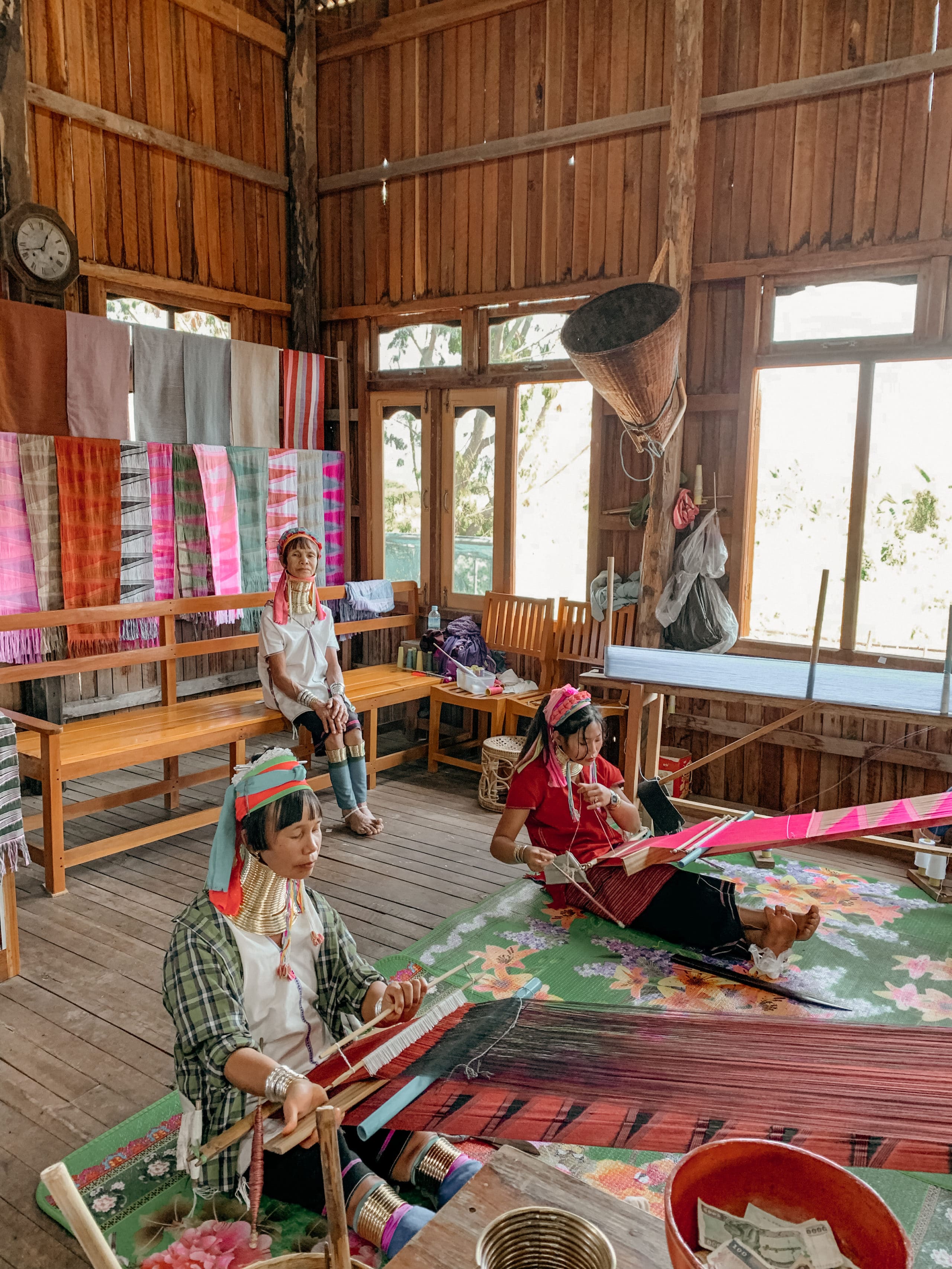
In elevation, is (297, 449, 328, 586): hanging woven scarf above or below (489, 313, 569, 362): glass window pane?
below

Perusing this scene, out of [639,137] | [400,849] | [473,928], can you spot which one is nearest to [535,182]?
[639,137]

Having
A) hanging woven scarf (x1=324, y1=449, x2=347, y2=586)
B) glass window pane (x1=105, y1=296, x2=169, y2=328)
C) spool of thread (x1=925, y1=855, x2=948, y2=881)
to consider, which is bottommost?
spool of thread (x1=925, y1=855, x2=948, y2=881)

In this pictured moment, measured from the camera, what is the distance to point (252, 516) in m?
5.95

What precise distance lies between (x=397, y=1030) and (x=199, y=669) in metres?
4.78

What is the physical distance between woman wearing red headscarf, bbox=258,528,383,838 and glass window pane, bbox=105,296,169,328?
194 centimetres

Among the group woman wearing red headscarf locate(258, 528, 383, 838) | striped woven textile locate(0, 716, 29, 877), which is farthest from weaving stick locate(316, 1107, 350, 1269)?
woman wearing red headscarf locate(258, 528, 383, 838)

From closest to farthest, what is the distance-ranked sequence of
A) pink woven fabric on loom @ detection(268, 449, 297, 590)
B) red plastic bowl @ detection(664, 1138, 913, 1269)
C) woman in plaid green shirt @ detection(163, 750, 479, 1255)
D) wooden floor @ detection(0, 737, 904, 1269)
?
1. red plastic bowl @ detection(664, 1138, 913, 1269)
2. woman in plaid green shirt @ detection(163, 750, 479, 1255)
3. wooden floor @ detection(0, 737, 904, 1269)
4. pink woven fabric on loom @ detection(268, 449, 297, 590)

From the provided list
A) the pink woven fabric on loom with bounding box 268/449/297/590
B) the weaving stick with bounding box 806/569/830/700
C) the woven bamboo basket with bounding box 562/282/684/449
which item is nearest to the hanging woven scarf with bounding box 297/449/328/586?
the pink woven fabric on loom with bounding box 268/449/297/590

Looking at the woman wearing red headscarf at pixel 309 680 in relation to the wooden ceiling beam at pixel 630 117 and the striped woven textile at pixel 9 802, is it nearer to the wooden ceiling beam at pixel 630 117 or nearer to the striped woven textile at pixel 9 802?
the striped woven textile at pixel 9 802

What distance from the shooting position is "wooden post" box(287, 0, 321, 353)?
21.0ft

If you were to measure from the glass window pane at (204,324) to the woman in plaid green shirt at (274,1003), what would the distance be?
4608mm

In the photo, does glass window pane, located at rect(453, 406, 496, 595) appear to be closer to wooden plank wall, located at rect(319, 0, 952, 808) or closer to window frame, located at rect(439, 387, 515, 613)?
window frame, located at rect(439, 387, 515, 613)

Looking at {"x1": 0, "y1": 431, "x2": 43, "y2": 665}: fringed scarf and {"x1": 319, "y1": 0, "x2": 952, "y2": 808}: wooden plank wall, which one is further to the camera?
{"x1": 0, "y1": 431, "x2": 43, "y2": 665}: fringed scarf

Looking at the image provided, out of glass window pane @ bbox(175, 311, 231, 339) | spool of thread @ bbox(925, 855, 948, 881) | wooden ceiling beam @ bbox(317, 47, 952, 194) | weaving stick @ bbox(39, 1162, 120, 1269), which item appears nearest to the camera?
weaving stick @ bbox(39, 1162, 120, 1269)
